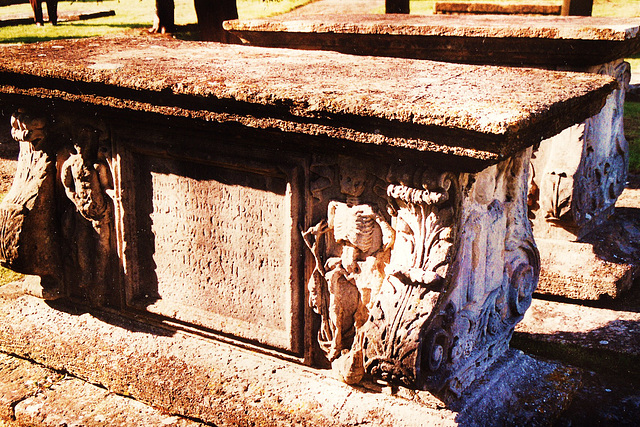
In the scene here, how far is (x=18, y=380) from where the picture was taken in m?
3.56

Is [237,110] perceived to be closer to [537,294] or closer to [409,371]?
[409,371]

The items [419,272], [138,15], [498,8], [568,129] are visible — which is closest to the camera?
[419,272]

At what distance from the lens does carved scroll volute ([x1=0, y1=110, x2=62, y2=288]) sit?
3.68 m

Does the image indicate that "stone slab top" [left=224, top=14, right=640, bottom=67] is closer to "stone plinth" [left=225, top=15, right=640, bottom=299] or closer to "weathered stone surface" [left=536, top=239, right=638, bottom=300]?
"stone plinth" [left=225, top=15, right=640, bottom=299]

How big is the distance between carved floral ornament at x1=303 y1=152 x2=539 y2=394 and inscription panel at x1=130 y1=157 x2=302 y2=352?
0.15 meters

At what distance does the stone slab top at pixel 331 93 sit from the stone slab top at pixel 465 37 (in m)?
1.11

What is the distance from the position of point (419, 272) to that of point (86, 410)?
158cm

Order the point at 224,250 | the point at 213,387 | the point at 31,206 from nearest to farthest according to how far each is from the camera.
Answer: the point at 213,387 → the point at 224,250 → the point at 31,206

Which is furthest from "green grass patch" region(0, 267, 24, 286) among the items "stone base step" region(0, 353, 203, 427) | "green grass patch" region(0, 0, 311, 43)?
"green grass patch" region(0, 0, 311, 43)

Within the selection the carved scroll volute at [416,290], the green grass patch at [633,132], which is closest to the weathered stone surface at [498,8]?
the green grass patch at [633,132]

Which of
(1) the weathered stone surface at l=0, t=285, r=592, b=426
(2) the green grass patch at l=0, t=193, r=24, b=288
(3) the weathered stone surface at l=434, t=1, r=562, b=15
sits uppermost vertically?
(3) the weathered stone surface at l=434, t=1, r=562, b=15

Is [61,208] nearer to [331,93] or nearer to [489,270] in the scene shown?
[331,93]

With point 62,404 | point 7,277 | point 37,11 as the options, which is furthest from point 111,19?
point 62,404

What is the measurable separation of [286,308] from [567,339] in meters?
1.59
